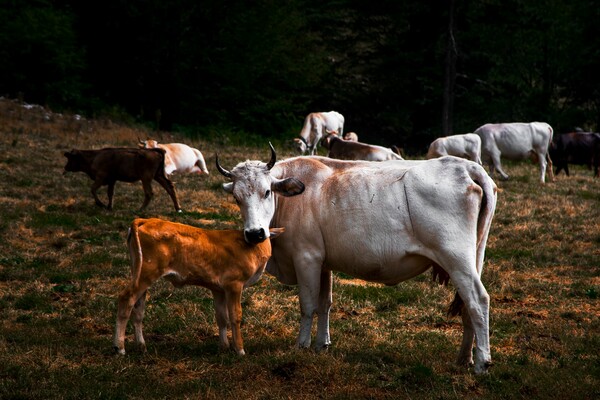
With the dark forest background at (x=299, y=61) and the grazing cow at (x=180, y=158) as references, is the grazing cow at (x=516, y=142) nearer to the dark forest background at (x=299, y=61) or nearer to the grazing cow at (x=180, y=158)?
the grazing cow at (x=180, y=158)

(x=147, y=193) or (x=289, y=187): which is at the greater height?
(x=289, y=187)

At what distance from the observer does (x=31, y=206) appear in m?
13.7

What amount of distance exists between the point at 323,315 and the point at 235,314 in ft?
3.25

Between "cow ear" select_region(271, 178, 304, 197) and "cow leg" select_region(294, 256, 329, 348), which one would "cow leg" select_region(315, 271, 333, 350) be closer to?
"cow leg" select_region(294, 256, 329, 348)

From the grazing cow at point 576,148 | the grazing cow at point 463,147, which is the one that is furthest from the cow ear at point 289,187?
the grazing cow at point 576,148

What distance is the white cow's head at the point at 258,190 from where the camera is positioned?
23.5 ft

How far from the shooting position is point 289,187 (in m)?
7.31

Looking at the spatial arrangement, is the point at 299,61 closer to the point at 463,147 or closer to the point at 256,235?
the point at 463,147

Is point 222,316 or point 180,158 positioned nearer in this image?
point 222,316

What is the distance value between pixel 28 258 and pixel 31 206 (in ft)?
10.5

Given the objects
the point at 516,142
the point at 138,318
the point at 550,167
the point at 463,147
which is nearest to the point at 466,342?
the point at 138,318

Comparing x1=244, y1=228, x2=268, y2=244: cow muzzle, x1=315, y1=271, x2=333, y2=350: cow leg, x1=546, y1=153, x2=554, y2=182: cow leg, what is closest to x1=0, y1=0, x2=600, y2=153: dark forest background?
x1=546, y1=153, x2=554, y2=182: cow leg

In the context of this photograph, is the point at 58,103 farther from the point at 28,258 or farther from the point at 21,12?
the point at 28,258

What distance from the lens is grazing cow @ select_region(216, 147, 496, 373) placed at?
6.68 m
